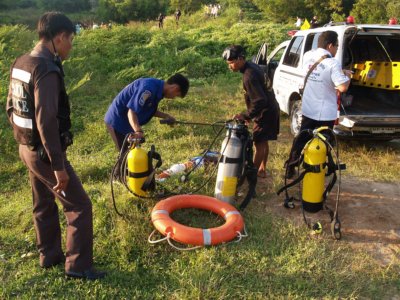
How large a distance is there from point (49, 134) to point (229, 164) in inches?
77.4

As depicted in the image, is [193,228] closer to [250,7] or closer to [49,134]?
[49,134]

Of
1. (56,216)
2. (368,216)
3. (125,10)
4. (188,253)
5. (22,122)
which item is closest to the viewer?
(22,122)

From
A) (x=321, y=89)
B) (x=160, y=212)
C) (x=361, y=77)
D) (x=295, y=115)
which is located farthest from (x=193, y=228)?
(x=361, y=77)

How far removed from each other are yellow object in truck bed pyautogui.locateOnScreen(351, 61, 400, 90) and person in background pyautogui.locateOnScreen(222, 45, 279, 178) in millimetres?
2453

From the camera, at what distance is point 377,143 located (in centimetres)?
A: 677

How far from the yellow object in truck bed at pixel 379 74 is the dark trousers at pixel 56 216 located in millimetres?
5094

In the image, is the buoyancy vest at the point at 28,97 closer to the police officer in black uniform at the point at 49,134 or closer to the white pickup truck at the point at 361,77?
the police officer in black uniform at the point at 49,134

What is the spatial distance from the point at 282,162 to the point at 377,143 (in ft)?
7.14

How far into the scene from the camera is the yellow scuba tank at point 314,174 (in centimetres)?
405

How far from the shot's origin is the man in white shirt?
14.3 feet

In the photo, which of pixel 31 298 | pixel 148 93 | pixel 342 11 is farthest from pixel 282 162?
pixel 342 11

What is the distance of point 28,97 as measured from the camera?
9.04ft

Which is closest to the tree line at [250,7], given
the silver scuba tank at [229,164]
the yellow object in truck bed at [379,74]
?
the yellow object in truck bed at [379,74]

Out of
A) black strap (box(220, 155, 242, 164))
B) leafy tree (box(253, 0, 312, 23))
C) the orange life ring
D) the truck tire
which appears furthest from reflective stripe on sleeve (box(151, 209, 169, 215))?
leafy tree (box(253, 0, 312, 23))
